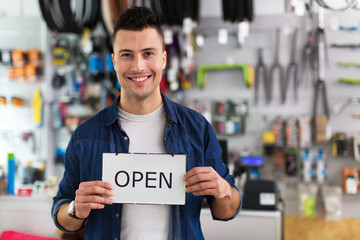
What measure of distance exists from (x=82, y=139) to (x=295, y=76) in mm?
3530

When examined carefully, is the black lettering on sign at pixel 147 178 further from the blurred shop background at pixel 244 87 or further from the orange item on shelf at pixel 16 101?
the orange item on shelf at pixel 16 101

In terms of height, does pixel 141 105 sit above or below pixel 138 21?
below

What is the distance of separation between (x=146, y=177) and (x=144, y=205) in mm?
105

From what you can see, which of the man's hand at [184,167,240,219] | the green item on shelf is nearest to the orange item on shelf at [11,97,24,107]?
the green item on shelf

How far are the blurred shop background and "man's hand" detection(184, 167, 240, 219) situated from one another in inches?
110

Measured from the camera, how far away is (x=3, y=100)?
500 cm

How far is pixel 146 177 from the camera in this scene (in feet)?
4.78

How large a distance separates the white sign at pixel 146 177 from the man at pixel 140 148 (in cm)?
4

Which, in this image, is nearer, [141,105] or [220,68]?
[141,105]

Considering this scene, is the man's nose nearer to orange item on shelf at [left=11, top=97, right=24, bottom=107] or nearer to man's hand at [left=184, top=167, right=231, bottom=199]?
man's hand at [left=184, top=167, right=231, bottom=199]

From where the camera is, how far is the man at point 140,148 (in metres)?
1.42

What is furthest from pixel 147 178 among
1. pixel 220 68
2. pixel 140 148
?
pixel 220 68

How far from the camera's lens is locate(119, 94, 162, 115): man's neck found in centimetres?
152

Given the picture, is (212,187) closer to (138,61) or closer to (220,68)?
(138,61)
